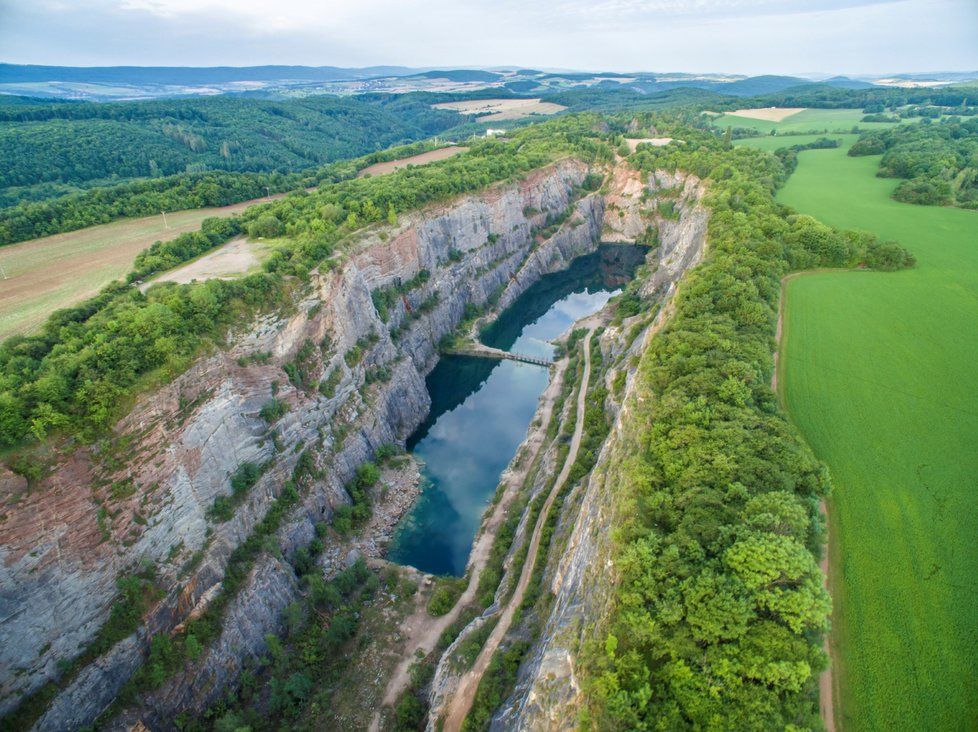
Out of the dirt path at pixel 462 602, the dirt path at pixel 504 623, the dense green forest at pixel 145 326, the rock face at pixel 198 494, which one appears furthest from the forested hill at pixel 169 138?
the dirt path at pixel 504 623

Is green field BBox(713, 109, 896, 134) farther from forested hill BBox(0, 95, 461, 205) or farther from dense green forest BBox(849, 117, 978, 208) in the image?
forested hill BBox(0, 95, 461, 205)

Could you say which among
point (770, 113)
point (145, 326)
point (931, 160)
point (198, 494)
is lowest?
point (198, 494)

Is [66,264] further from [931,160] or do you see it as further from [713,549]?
[931,160]

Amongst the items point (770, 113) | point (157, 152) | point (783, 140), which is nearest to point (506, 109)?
point (770, 113)

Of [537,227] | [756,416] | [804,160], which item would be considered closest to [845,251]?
[756,416]

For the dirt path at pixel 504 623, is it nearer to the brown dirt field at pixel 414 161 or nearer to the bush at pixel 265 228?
the bush at pixel 265 228
